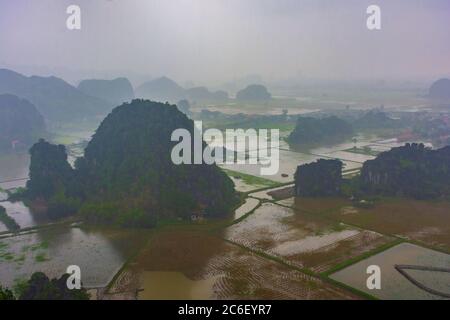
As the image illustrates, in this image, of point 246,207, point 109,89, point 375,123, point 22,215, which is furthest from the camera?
point 109,89

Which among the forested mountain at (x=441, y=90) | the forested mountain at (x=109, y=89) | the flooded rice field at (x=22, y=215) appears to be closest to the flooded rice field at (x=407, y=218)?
the flooded rice field at (x=22, y=215)

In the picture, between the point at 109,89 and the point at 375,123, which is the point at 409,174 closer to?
the point at 375,123

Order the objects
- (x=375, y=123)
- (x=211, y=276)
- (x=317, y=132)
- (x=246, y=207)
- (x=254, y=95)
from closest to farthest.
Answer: (x=211, y=276), (x=246, y=207), (x=317, y=132), (x=375, y=123), (x=254, y=95)

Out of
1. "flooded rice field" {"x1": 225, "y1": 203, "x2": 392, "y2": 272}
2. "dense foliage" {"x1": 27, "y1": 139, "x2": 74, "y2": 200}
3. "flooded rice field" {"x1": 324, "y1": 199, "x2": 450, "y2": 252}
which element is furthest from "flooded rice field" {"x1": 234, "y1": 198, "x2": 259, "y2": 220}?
"dense foliage" {"x1": 27, "y1": 139, "x2": 74, "y2": 200}

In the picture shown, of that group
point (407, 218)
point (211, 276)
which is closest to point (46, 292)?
point (211, 276)

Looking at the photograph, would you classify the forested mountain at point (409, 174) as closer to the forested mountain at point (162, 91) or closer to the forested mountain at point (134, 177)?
the forested mountain at point (134, 177)
